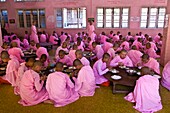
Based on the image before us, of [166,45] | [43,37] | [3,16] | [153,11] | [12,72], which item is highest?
[153,11]

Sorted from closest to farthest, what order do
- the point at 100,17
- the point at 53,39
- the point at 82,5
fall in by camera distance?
the point at 53,39 < the point at 82,5 < the point at 100,17

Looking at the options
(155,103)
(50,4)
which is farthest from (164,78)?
(50,4)

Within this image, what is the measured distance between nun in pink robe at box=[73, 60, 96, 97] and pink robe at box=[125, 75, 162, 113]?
135 cm

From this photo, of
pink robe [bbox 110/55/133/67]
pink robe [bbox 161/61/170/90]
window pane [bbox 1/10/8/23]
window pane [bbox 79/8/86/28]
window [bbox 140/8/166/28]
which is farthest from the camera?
window pane [bbox 1/10/8/23]

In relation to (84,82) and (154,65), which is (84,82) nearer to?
(84,82)

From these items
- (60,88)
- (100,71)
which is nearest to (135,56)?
(100,71)

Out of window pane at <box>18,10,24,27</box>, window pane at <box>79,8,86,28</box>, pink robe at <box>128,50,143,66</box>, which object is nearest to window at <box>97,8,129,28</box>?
window pane at <box>79,8,86,28</box>

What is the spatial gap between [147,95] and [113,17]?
917 cm

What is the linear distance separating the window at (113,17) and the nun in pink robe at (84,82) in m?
8.34

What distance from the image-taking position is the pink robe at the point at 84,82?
5.25 meters

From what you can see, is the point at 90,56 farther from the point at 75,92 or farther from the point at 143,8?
the point at 143,8

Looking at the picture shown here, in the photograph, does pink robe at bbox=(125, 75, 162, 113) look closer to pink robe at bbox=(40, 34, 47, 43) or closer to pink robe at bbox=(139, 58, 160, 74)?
pink robe at bbox=(139, 58, 160, 74)

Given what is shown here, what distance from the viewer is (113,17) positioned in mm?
12977

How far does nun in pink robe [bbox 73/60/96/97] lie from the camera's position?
525cm
